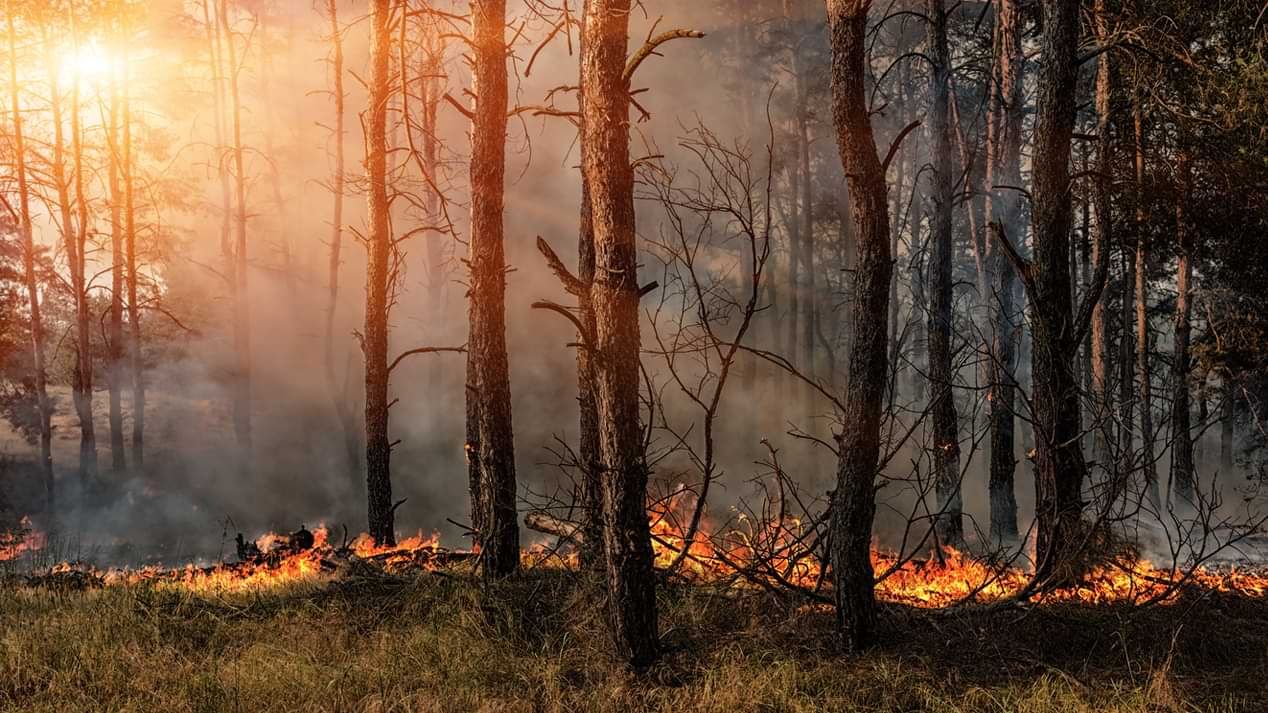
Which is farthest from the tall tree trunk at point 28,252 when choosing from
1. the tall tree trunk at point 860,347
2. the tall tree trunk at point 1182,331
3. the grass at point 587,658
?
the tall tree trunk at point 1182,331

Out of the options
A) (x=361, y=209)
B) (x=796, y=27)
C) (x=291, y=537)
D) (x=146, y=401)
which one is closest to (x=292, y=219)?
(x=361, y=209)

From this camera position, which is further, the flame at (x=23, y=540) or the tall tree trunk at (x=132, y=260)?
the tall tree trunk at (x=132, y=260)

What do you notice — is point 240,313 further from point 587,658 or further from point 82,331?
point 587,658

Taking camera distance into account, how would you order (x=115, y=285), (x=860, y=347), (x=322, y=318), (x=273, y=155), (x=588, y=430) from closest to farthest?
(x=860, y=347) → (x=588, y=430) → (x=115, y=285) → (x=273, y=155) → (x=322, y=318)

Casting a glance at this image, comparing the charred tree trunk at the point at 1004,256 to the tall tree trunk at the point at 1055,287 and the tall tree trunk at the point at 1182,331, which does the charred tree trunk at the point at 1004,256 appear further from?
the tall tree trunk at the point at 1055,287

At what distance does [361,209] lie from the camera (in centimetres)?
3005

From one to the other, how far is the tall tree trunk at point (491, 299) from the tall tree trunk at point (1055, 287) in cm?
481

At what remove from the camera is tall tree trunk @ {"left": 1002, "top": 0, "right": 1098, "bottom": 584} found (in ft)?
22.7

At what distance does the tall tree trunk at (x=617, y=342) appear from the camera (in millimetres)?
5227

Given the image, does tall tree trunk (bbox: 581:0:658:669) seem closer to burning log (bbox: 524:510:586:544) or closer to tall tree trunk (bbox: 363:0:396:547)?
burning log (bbox: 524:510:586:544)

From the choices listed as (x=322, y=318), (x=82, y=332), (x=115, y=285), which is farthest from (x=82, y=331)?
(x=322, y=318)

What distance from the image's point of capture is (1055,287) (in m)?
7.38

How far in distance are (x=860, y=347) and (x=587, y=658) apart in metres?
2.80

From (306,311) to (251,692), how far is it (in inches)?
952
